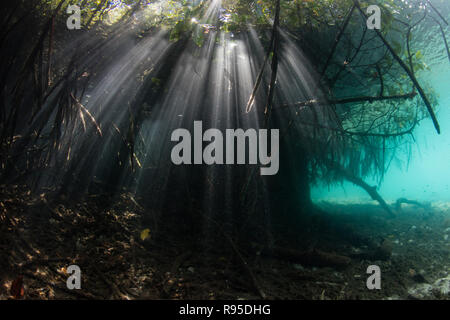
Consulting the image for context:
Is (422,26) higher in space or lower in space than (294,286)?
higher

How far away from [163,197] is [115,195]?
1115mm

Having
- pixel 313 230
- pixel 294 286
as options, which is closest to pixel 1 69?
pixel 294 286

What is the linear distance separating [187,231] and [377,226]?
7376mm

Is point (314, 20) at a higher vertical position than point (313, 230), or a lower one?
higher

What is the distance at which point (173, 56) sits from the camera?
5.39m

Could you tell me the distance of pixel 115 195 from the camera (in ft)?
15.5

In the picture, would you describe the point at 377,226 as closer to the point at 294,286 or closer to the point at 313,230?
the point at 313,230

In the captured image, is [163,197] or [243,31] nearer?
[243,31]

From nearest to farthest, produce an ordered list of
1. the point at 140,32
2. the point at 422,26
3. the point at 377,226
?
the point at 140,32
the point at 422,26
the point at 377,226
